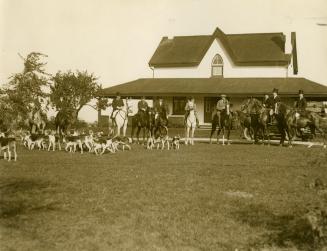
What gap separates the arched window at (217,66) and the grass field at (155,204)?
76.0 feet

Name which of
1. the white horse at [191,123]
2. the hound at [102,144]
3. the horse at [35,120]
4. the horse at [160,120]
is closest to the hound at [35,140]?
the horse at [35,120]

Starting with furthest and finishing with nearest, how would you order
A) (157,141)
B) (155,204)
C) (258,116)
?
(258,116) → (157,141) → (155,204)

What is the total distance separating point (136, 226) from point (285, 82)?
2624cm

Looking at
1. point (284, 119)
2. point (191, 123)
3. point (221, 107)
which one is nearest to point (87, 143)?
point (191, 123)

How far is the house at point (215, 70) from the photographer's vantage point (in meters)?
32.7

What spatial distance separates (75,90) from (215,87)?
9068 millimetres

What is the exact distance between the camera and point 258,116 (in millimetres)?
21266

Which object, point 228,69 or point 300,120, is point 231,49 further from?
point 300,120

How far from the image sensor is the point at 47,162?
1433 centimetres

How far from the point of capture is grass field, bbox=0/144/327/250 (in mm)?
7070

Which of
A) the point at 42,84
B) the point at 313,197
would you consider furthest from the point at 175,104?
the point at 313,197

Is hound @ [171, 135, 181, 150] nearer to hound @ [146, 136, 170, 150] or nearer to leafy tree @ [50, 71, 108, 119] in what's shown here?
hound @ [146, 136, 170, 150]

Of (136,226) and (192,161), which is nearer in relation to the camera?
(136,226)

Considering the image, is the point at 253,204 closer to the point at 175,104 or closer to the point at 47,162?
the point at 47,162
